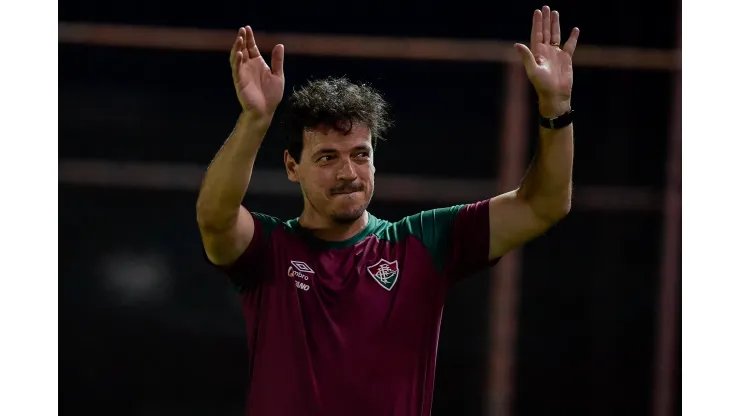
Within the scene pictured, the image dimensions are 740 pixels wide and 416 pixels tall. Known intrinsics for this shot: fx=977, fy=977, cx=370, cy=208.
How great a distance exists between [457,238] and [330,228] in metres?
0.25

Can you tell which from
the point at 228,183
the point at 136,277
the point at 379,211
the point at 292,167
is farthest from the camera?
the point at 379,211

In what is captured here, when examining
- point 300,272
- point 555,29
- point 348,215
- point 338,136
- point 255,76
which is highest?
point 555,29

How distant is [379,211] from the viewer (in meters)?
4.02

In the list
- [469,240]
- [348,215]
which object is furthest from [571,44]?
[348,215]

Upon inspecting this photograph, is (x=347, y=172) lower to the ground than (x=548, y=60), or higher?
lower

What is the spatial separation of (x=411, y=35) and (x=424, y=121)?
14.7 inches

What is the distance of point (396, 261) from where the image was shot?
74.4 inches

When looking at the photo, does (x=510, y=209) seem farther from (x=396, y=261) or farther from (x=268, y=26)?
(x=268, y=26)

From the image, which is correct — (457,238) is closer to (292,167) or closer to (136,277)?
(292,167)

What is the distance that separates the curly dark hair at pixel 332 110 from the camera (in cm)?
190

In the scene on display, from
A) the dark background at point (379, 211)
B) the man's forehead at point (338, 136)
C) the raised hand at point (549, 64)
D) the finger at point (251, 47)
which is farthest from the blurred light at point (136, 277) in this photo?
the raised hand at point (549, 64)

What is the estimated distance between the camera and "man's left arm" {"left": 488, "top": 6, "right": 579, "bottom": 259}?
1.84 meters

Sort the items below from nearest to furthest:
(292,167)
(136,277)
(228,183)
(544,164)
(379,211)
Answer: (228,183)
(544,164)
(292,167)
(136,277)
(379,211)

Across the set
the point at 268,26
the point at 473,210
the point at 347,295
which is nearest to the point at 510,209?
the point at 473,210
